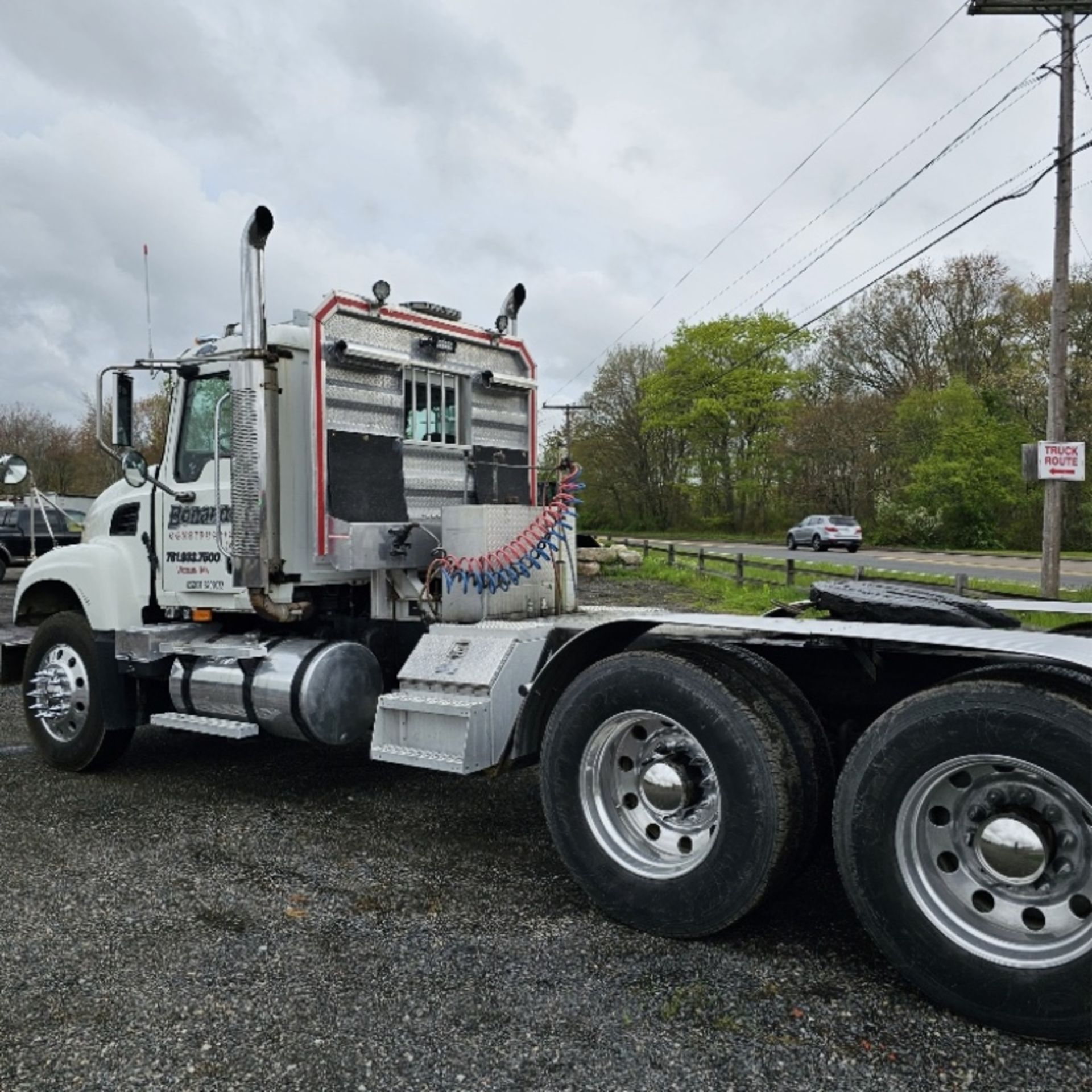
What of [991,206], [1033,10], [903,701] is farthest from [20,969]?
[1033,10]

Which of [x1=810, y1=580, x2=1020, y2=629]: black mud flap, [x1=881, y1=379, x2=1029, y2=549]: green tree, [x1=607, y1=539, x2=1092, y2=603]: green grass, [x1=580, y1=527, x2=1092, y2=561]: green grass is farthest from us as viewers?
[x1=881, y1=379, x2=1029, y2=549]: green tree

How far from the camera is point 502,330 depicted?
21.2 ft

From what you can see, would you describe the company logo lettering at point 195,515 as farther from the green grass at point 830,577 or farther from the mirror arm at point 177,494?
the green grass at point 830,577

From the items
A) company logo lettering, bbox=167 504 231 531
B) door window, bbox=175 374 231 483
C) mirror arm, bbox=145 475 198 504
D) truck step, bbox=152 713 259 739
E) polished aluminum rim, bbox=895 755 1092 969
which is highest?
door window, bbox=175 374 231 483

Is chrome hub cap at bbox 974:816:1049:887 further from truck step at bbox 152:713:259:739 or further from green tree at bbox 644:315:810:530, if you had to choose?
green tree at bbox 644:315:810:530

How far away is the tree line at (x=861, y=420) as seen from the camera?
37.0m

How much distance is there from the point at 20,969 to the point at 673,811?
2.47 m

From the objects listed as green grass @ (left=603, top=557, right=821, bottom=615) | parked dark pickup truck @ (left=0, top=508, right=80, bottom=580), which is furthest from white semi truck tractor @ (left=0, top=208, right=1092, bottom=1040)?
parked dark pickup truck @ (left=0, top=508, right=80, bottom=580)

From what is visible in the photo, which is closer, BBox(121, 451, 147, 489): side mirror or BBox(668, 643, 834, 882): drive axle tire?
BBox(668, 643, 834, 882): drive axle tire

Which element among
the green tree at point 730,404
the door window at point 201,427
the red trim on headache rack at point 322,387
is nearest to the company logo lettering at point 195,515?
the door window at point 201,427

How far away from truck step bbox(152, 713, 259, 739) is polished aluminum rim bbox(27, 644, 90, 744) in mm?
651

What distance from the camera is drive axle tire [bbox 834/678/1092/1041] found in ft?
8.93

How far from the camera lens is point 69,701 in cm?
605

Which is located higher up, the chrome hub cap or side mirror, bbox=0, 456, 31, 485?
side mirror, bbox=0, 456, 31, 485
